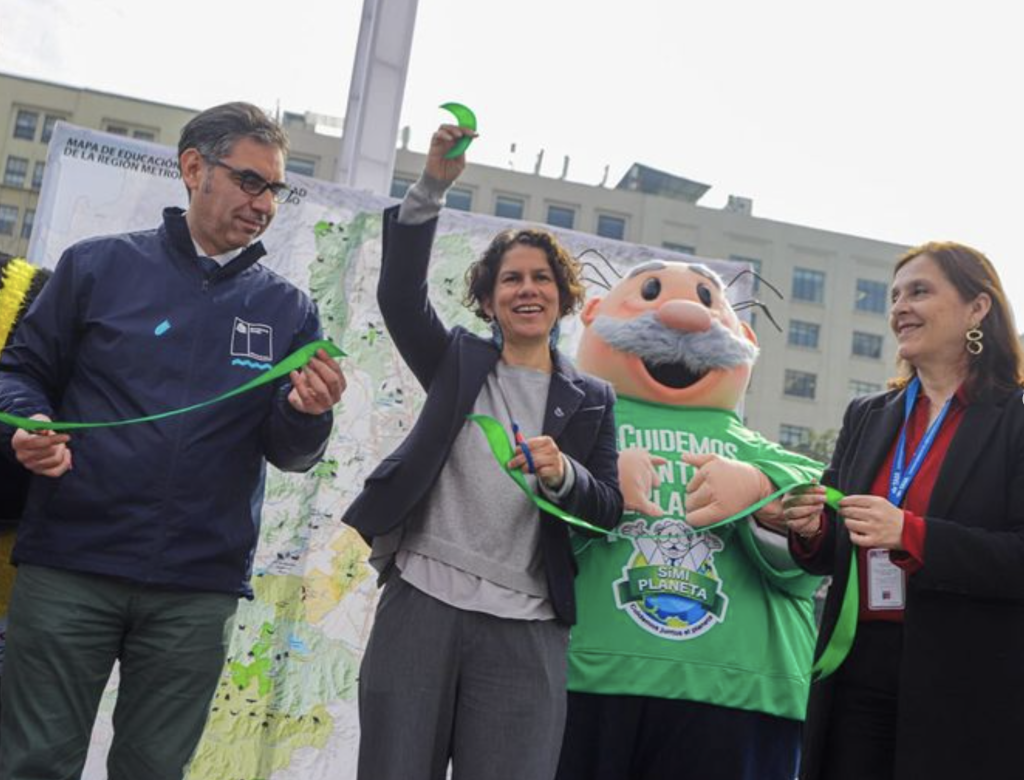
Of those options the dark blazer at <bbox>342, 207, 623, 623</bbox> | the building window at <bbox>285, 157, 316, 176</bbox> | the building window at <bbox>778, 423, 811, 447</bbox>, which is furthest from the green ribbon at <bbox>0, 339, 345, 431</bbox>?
the building window at <bbox>778, 423, 811, 447</bbox>

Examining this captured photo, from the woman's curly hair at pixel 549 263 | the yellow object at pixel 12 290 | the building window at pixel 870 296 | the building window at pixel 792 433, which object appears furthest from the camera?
the building window at pixel 870 296

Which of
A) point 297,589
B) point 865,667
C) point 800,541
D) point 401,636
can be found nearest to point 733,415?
point 800,541

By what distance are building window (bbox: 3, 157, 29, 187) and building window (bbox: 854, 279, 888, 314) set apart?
3092 cm

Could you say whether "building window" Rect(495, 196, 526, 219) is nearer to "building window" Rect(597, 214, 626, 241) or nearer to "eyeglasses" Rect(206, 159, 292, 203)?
"building window" Rect(597, 214, 626, 241)

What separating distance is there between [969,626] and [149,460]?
1689mm

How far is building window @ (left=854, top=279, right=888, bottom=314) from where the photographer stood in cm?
3606

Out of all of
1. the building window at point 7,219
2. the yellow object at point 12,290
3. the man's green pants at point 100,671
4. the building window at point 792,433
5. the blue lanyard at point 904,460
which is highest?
the building window at point 7,219

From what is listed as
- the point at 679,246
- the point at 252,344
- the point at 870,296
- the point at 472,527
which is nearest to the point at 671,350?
the point at 472,527

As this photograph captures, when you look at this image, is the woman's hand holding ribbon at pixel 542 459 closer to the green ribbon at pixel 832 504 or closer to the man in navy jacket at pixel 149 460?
the green ribbon at pixel 832 504

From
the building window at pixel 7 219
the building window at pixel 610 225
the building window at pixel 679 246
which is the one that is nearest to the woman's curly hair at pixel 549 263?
the building window at pixel 610 225

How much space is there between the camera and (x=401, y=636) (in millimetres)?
1987

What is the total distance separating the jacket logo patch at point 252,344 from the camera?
82.0 inches

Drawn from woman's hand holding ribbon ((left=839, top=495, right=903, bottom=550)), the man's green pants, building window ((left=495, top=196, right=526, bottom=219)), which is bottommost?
the man's green pants

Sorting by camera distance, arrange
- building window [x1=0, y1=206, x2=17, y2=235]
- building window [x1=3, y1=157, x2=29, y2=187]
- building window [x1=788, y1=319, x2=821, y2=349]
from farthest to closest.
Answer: building window [x1=788, y1=319, x2=821, y2=349], building window [x1=0, y1=206, x2=17, y2=235], building window [x1=3, y1=157, x2=29, y2=187]
